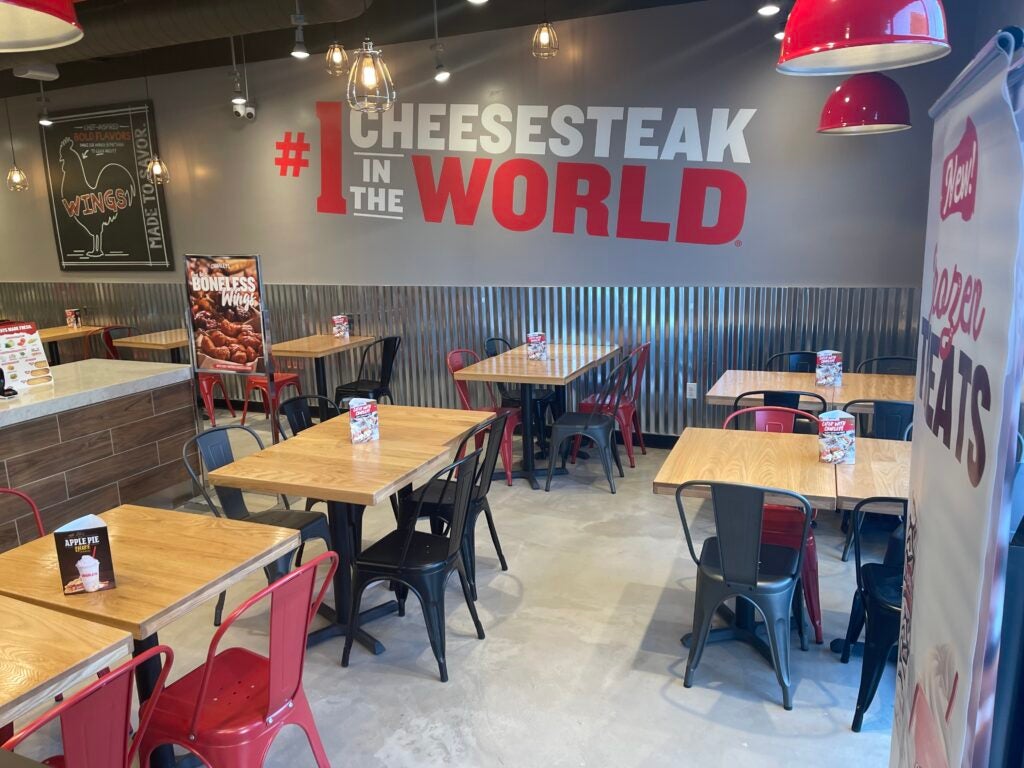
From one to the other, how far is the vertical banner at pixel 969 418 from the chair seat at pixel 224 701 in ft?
5.65

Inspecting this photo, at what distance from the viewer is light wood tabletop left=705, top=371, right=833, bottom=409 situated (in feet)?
14.9

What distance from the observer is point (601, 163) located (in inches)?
242

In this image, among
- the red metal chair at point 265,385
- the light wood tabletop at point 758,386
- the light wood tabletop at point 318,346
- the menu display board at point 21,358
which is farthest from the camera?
the red metal chair at point 265,385

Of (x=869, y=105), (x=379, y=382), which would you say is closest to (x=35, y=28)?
(x=869, y=105)

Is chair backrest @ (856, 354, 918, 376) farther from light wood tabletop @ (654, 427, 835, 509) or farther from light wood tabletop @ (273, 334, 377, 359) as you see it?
light wood tabletop @ (273, 334, 377, 359)

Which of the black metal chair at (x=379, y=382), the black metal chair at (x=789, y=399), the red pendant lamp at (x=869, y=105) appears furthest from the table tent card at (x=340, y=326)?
the red pendant lamp at (x=869, y=105)

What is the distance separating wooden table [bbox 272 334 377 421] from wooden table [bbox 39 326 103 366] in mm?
2683

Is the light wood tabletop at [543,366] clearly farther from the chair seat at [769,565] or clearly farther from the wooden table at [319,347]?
the chair seat at [769,565]

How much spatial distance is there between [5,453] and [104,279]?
17.6 feet

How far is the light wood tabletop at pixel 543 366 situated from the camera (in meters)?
5.11

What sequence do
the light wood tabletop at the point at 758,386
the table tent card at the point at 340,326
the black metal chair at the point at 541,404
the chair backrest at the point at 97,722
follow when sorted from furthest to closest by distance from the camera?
the table tent card at the point at 340,326
the black metal chair at the point at 541,404
the light wood tabletop at the point at 758,386
the chair backrest at the point at 97,722

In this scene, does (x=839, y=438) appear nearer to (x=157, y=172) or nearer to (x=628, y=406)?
(x=628, y=406)

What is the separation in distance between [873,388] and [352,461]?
124 inches

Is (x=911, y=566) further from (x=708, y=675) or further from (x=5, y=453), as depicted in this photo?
(x=5, y=453)
